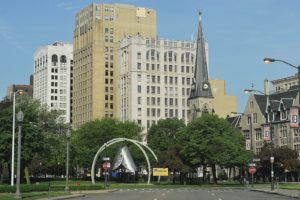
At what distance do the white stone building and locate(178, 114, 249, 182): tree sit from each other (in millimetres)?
84840

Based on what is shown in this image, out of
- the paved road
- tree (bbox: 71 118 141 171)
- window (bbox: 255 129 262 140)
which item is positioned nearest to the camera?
the paved road

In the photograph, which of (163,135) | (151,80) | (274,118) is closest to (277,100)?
(274,118)

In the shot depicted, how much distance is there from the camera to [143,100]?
625 feet

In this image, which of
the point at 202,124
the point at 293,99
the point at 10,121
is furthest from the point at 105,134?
the point at 10,121

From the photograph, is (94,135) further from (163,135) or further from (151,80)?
(151,80)

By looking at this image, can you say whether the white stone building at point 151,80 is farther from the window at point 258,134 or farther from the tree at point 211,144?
the tree at point 211,144

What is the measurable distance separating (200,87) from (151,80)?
79.9 feet

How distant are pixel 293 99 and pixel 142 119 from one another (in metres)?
72.4

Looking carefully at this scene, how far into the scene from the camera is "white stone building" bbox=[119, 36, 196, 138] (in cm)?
19012

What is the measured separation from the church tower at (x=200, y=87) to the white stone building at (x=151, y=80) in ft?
69.7

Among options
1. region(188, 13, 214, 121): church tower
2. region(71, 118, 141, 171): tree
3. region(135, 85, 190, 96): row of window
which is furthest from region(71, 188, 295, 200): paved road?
region(135, 85, 190, 96): row of window

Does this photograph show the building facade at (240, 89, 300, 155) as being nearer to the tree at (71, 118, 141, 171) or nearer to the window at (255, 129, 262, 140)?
the window at (255, 129, 262, 140)

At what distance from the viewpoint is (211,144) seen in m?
98.8

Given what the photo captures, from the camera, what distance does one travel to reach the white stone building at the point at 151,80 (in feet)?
624
